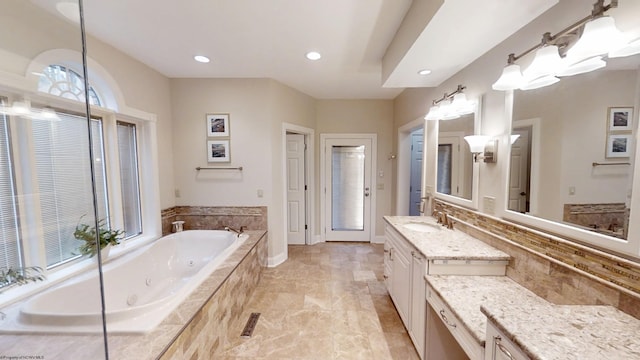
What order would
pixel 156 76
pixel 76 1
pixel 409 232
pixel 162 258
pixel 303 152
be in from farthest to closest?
1. pixel 303 152
2. pixel 156 76
3. pixel 162 258
4. pixel 409 232
5. pixel 76 1

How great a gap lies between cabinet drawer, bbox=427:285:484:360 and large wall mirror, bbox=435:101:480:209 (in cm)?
94

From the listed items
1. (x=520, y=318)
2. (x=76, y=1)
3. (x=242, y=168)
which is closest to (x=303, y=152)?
(x=242, y=168)

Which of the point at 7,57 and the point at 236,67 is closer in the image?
the point at 7,57

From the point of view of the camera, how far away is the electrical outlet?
187 centimetres

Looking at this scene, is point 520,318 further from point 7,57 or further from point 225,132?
point 225,132

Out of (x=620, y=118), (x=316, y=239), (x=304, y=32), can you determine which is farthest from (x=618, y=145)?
(x=316, y=239)

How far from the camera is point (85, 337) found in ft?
4.57

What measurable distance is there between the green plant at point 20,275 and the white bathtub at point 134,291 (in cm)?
14

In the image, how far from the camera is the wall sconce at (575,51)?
1.00m

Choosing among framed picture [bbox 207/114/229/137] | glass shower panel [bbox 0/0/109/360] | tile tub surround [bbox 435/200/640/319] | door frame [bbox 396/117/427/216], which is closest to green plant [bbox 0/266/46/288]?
glass shower panel [bbox 0/0/109/360]

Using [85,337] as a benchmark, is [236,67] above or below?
above

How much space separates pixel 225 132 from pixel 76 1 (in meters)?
1.87

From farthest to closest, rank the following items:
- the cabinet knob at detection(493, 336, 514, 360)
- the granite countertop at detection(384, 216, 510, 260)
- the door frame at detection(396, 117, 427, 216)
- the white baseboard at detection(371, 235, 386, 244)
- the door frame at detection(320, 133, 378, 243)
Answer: the white baseboard at detection(371, 235, 386, 244) < the door frame at detection(320, 133, 378, 243) < the door frame at detection(396, 117, 427, 216) < the granite countertop at detection(384, 216, 510, 260) < the cabinet knob at detection(493, 336, 514, 360)

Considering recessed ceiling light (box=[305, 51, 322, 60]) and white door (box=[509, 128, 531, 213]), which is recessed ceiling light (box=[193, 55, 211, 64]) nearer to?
recessed ceiling light (box=[305, 51, 322, 60])
